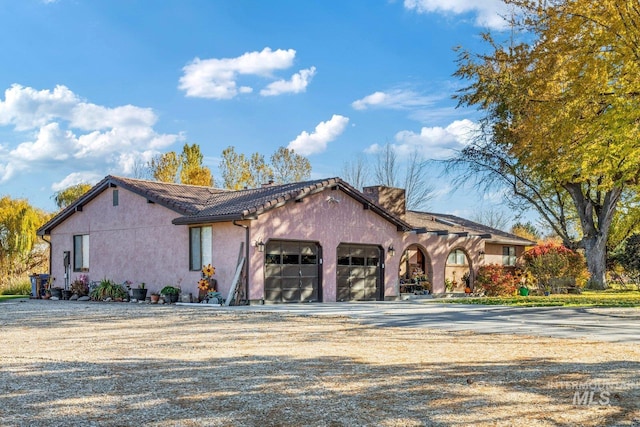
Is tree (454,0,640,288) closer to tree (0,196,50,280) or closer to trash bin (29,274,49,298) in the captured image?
trash bin (29,274,49,298)

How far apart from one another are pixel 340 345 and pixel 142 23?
17.8 metres

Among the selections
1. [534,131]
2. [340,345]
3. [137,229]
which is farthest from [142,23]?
[340,345]

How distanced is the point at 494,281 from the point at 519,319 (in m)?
15.7

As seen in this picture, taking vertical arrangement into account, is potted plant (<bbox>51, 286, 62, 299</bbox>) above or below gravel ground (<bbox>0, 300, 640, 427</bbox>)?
above

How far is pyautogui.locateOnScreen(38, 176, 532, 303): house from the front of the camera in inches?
893

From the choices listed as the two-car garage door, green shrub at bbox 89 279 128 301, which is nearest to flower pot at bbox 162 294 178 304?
green shrub at bbox 89 279 128 301

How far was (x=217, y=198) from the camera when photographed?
26.7m

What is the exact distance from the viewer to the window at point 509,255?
36406 millimetres

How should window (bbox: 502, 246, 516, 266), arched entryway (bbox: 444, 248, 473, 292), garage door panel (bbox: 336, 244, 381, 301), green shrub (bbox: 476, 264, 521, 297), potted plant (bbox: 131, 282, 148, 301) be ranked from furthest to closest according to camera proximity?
window (bbox: 502, 246, 516, 266), arched entryway (bbox: 444, 248, 473, 292), green shrub (bbox: 476, 264, 521, 297), garage door panel (bbox: 336, 244, 381, 301), potted plant (bbox: 131, 282, 148, 301)

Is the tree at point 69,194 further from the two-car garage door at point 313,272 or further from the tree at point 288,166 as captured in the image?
the two-car garage door at point 313,272

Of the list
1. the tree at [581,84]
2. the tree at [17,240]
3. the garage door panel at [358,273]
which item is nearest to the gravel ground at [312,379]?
the tree at [581,84]

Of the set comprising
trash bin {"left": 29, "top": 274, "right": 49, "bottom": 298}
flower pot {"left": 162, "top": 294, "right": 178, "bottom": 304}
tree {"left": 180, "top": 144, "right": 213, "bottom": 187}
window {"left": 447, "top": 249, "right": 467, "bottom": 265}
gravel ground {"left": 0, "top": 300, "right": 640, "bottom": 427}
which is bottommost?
gravel ground {"left": 0, "top": 300, "right": 640, "bottom": 427}

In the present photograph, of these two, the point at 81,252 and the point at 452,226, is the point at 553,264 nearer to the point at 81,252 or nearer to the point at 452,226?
the point at 452,226

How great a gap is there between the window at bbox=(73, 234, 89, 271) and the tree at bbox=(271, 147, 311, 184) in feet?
73.4
